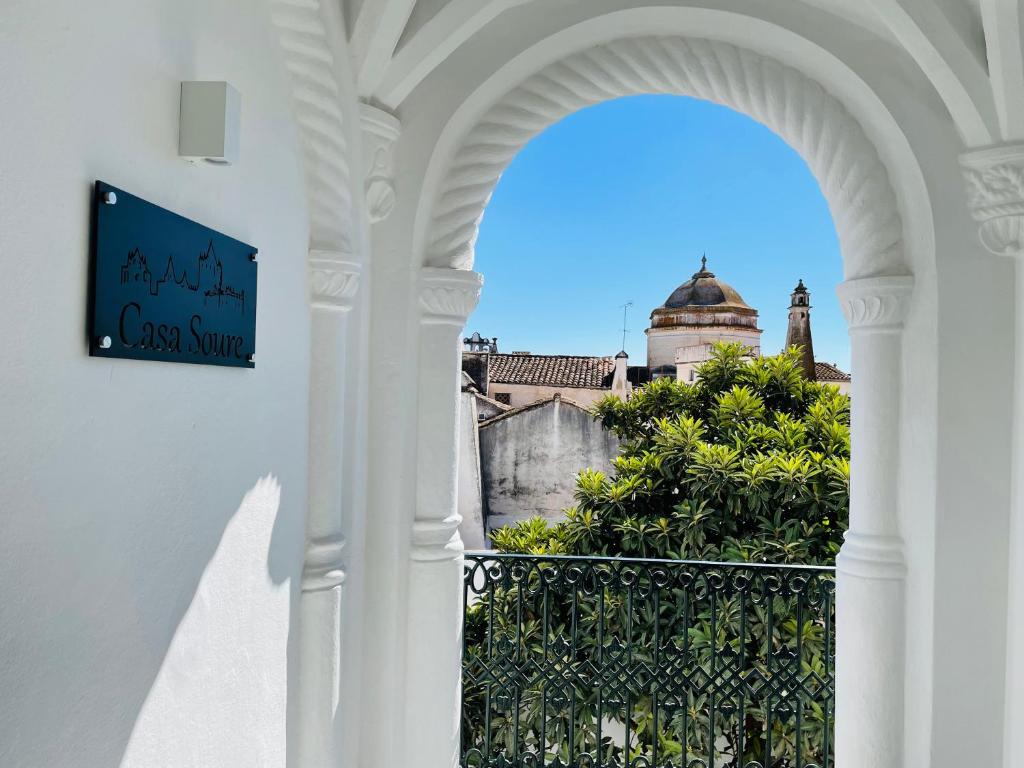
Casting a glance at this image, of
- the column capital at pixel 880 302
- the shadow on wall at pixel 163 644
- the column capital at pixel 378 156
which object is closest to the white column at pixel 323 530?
the shadow on wall at pixel 163 644

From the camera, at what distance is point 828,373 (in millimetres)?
14391

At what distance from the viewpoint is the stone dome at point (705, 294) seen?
50.2 ft

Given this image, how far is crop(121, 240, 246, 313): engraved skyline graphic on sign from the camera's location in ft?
4.17

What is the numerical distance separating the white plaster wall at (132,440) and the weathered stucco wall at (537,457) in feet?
26.7

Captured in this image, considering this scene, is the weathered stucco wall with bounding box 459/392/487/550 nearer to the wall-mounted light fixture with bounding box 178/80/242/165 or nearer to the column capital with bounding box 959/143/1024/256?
the column capital with bounding box 959/143/1024/256

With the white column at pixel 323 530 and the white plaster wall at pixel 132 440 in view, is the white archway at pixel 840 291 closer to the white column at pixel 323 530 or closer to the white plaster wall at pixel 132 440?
the white column at pixel 323 530

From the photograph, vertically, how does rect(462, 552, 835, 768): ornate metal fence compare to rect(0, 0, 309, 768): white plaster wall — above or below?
below

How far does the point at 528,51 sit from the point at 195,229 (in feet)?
4.45

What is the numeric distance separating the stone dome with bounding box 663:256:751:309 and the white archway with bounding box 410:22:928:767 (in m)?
12.9

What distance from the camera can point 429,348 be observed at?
2438mm

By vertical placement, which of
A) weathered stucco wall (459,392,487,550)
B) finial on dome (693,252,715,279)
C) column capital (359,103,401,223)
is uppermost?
finial on dome (693,252,715,279)

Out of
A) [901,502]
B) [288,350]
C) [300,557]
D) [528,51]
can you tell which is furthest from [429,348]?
[901,502]

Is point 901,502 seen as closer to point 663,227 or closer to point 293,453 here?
point 293,453

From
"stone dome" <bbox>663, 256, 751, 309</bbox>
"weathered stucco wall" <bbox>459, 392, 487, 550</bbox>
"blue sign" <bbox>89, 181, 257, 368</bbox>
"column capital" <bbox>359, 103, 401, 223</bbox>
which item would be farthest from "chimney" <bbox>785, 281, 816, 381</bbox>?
"blue sign" <bbox>89, 181, 257, 368</bbox>
